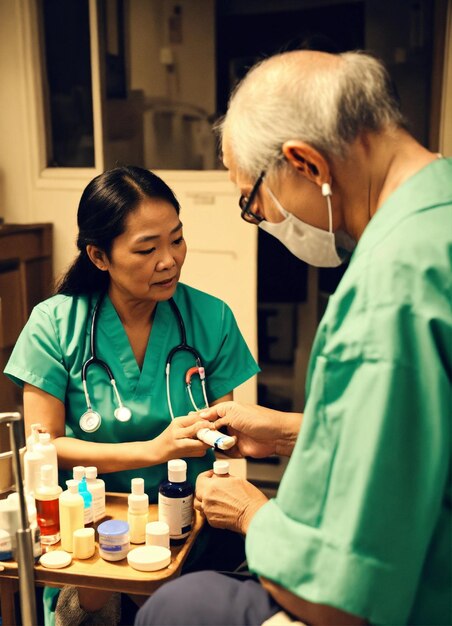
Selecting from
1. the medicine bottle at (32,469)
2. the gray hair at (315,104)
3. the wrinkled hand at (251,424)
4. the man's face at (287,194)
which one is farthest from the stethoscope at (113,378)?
the gray hair at (315,104)

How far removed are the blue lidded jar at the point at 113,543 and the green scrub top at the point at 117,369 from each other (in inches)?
12.2

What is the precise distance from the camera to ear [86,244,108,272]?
1685mm

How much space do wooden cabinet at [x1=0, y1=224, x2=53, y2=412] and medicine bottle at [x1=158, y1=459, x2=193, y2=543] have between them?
1.40 metres

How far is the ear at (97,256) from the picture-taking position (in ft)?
5.53

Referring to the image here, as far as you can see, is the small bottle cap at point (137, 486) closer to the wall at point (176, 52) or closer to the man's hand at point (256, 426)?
the man's hand at point (256, 426)

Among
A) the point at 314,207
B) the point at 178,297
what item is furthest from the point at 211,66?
the point at 314,207

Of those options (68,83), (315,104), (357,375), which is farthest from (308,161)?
(68,83)

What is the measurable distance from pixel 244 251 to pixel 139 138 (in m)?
0.84

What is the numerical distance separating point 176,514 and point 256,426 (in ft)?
0.94

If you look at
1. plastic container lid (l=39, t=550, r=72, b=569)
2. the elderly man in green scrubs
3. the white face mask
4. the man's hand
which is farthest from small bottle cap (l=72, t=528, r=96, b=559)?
the white face mask

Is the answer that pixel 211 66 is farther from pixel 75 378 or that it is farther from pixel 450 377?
pixel 450 377

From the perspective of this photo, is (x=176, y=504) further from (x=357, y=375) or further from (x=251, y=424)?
(x=357, y=375)

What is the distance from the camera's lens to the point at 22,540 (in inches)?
44.2

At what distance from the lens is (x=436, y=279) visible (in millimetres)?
870
